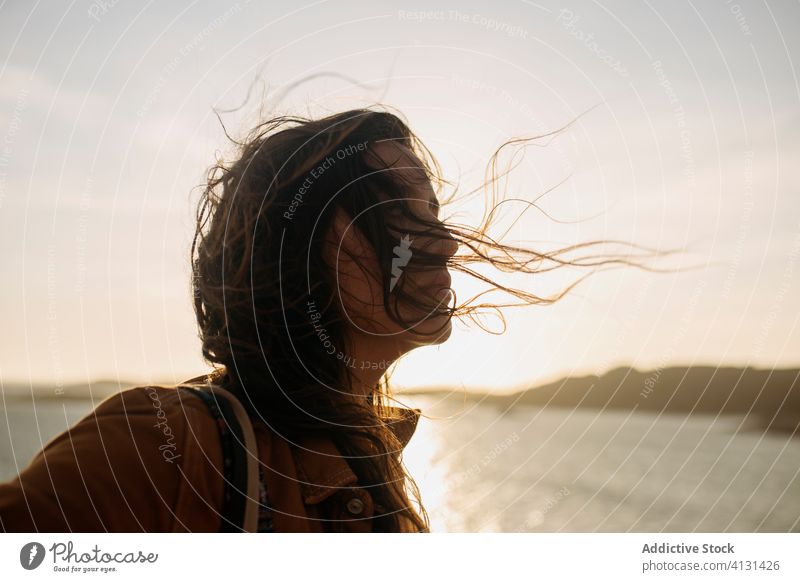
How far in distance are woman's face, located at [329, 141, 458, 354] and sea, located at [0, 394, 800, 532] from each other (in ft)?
22.7

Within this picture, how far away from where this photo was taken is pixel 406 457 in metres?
1.91

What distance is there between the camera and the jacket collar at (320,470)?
1.48 metres

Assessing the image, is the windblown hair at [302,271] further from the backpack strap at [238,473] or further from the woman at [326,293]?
the backpack strap at [238,473]

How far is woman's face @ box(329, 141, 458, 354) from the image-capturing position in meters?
1.73

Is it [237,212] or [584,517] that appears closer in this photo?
[237,212]

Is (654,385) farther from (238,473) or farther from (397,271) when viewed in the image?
(238,473)

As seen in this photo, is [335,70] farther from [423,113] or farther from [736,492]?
[736,492]

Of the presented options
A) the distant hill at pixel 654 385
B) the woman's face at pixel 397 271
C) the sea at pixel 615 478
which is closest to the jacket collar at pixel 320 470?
the woman's face at pixel 397 271

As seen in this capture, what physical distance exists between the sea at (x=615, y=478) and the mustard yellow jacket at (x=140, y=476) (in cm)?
725

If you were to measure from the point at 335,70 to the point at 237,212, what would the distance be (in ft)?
3.17

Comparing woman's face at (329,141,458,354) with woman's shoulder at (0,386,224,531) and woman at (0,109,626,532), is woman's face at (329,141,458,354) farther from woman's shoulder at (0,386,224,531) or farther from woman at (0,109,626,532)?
woman's shoulder at (0,386,224,531)

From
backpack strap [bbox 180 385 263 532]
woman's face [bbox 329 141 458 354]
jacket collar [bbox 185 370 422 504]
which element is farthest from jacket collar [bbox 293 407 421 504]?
woman's face [bbox 329 141 458 354]

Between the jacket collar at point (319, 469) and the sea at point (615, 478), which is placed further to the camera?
the sea at point (615, 478)
